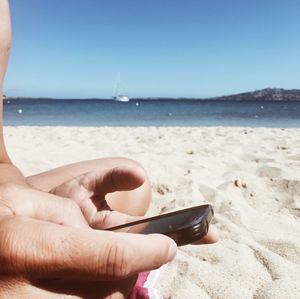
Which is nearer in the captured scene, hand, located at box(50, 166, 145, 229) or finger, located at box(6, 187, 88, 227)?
finger, located at box(6, 187, 88, 227)

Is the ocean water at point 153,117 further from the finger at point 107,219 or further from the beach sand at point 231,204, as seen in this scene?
the finger at point 107,219

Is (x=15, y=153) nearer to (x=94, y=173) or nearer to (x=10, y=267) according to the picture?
(x=94, y=173)

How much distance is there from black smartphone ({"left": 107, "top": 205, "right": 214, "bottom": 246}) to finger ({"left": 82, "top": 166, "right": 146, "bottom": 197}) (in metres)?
Result: 0.15

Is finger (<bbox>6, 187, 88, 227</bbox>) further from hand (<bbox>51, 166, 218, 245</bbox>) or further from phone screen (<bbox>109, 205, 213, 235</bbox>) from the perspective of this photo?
hand (<bbox>51, 166, 218, 245</bbox>)

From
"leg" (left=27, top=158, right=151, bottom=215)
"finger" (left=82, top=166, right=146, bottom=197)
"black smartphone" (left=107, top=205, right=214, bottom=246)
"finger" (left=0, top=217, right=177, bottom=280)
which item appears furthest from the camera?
"leg" (left=27, top=158, right=151, bottom=215)

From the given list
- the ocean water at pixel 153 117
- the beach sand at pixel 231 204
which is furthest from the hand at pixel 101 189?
the ocean water at pixel 153 117

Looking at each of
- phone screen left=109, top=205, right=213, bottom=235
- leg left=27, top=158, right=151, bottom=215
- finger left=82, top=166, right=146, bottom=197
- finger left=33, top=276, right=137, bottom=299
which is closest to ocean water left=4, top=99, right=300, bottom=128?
leg left=27, top=158, right=151, bottom=215

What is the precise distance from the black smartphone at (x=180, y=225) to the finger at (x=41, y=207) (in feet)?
0.55

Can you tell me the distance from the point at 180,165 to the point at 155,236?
228 cm

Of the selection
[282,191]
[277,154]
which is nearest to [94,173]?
[282,191]

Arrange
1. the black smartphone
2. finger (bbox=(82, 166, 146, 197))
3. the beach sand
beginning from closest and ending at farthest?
the black smartphone
finger (bbox=(82, 166, 146, 197))
the beach sand

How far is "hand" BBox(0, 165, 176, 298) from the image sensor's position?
53 cm

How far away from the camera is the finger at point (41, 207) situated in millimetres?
620

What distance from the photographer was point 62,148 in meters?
3.94
